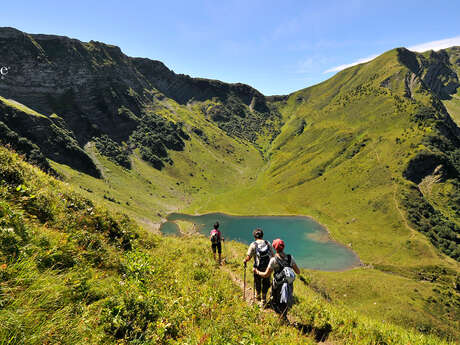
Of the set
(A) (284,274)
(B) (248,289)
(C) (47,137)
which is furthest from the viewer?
(C) (47,137)

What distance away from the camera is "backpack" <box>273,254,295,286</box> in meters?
7.42

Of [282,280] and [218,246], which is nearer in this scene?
[282,280]

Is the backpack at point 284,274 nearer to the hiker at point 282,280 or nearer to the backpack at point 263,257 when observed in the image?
the hiker at point 282,280

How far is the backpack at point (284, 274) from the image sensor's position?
7415 mm

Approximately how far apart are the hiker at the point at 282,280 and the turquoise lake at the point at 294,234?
106122 millimetres

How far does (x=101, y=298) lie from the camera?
18.5 feet

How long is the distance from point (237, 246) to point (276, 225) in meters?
153

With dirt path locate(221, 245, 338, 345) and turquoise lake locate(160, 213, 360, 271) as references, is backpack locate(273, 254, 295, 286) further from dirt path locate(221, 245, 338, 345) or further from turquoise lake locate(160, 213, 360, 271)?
turquoise lake locate(160, 213, 360, 271)

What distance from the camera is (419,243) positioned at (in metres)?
125

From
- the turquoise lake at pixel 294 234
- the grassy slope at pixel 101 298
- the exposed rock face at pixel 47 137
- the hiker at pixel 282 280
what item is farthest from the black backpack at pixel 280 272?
the exposed rock face at pixel 47 137

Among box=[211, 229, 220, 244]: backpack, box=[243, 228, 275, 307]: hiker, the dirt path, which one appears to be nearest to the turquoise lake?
the dirt path

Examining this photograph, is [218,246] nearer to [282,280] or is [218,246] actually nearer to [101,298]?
[282,280]

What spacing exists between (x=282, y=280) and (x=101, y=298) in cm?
550

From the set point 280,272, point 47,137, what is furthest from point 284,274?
point 47,137
